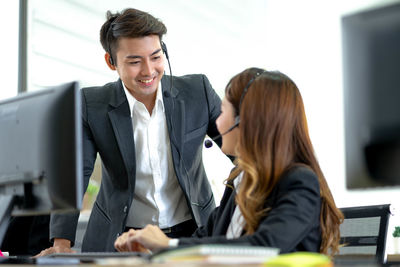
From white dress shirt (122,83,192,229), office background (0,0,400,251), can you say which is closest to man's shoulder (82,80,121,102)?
white dress shirt (122,83,192,229)

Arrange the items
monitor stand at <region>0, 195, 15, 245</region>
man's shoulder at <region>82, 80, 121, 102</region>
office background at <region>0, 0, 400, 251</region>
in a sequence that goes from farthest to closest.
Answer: office background at <region>0, 0, 400, 251</region> < man's shoulder at <region>82, 80, 121, 102</region> < monitor stand at <region>0, 195, 15, 245</region>

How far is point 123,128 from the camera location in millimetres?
1927

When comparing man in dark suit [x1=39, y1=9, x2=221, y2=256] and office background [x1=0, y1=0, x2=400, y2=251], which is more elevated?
office background [x1=0, y1=0, x2=400, y2=251]

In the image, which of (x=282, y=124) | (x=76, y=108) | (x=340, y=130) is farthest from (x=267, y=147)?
(x=340, y=130)

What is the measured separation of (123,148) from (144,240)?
2.08ft

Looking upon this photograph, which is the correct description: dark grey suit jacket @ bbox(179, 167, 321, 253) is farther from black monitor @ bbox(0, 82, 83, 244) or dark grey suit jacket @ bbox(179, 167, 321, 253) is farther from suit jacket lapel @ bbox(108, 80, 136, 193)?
suit jacket lapel @ bbox(108, 80, 136, 193)

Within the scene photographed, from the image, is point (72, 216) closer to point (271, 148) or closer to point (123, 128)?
point (123, 128)

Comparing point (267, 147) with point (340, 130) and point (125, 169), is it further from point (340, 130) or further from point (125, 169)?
point (340, 130)

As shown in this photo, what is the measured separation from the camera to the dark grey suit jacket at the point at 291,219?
1187 mm

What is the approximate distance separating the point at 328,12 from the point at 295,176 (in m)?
3.02

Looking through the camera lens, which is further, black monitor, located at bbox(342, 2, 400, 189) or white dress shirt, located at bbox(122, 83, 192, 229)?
white dress shirt, located at bbox(122, 83, 192, 229)

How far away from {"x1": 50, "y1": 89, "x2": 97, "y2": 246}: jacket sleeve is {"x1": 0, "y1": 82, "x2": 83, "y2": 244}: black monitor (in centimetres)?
35

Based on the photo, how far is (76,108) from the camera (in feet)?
4.27

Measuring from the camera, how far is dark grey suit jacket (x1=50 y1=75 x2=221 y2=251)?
6.04 feet
